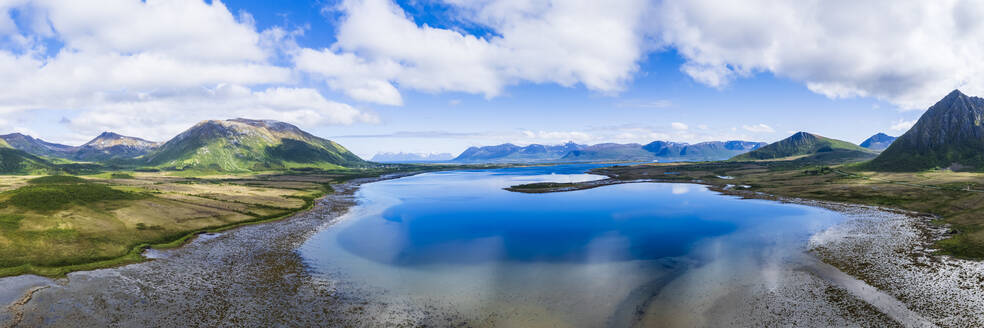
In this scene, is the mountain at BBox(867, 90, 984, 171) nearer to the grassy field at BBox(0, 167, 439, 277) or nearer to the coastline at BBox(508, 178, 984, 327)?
the coastline at BBox(508, 178, 984, 327)

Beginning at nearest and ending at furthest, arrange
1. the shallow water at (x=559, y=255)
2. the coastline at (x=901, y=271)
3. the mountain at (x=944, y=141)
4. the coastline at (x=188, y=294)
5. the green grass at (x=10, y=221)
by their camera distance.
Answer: the coastline at (x=901, y=271), the coastline at (x=188, y=294), the shallow water at (x=559, y=255), the green grass at (x=10, y=221), the mountain at (x=944, y=141)

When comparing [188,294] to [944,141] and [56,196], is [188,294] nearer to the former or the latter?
[56,196]

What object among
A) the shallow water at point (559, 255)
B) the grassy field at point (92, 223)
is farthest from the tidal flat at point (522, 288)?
the grassy field at point (92, 223)

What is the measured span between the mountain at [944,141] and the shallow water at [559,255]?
403ft

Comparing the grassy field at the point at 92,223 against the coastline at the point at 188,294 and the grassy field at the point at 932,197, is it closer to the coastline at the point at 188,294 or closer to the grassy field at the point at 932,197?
the coastline at the point at 188,294

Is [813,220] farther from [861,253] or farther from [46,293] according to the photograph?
[46,293]

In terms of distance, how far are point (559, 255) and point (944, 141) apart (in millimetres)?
228574

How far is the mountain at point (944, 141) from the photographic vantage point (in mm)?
152625

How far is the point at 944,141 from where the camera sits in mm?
167875

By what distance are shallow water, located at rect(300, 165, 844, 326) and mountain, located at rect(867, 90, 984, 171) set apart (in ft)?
403

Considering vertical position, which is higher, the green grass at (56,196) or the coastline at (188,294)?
the green grass at (56,196)

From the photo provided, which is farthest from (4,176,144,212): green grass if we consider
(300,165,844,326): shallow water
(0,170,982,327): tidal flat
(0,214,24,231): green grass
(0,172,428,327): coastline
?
(300,165,844,326): shallow water

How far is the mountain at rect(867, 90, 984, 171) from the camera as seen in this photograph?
153 meters

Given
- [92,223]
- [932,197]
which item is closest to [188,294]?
[92,223]
